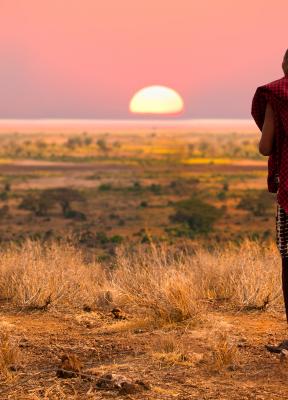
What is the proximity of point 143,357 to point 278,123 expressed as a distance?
199 cm

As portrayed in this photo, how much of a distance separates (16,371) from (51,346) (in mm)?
805

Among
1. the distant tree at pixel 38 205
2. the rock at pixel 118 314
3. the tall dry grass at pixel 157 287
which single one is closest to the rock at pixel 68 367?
the tall dry grass at pixel 157 287

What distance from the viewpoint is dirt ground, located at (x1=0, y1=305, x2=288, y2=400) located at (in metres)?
5.05

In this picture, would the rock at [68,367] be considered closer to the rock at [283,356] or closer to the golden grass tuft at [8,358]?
the golden grass tuft at [8,358]

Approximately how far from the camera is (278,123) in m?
5.27

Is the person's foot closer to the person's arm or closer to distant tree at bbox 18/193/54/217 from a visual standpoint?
the person's arm

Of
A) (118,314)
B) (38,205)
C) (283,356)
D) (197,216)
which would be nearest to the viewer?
(283,356)

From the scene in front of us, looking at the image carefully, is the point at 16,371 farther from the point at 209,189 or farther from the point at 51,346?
the point at 209,189

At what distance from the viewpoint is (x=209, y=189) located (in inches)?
1923

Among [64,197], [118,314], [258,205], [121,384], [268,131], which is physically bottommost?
[258,205]

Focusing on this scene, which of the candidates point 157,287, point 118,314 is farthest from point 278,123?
point 118,314

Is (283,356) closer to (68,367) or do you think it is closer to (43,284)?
(68,367)

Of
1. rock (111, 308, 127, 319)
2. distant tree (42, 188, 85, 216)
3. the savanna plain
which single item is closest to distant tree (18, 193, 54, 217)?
distant tree (42, 188, 85, 216)

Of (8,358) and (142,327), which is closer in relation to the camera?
(8,358)
